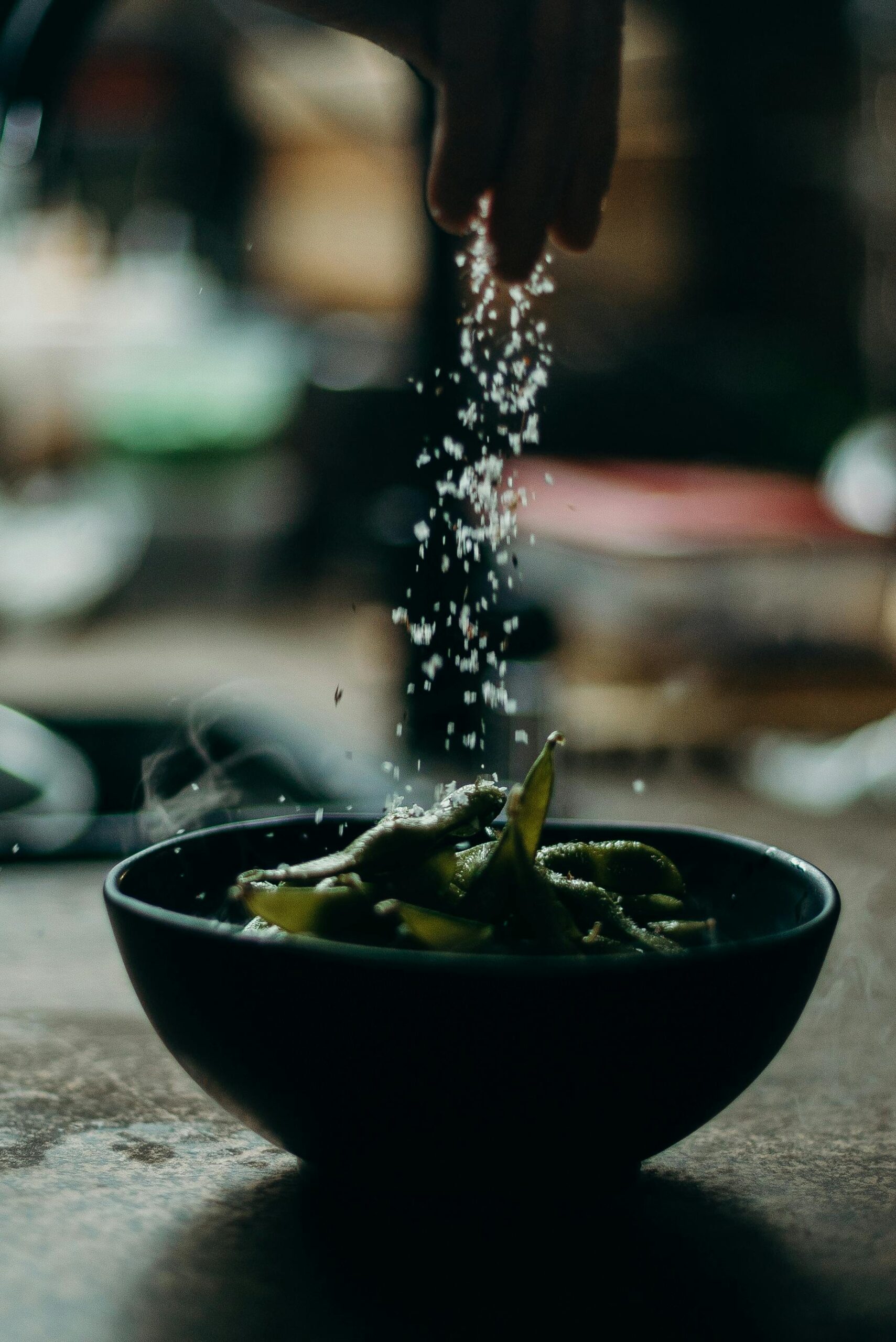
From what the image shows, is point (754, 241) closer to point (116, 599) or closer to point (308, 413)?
point (308, 413)

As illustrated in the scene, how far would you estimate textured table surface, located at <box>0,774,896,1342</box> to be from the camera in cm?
42

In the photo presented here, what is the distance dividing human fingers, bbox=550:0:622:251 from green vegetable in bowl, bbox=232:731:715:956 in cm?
32

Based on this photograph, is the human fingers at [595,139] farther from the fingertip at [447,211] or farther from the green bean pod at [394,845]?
the green bean pod at [394,845]

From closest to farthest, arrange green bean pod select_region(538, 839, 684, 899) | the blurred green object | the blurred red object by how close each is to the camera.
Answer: green bean pod select_region(538, 839, 684, 899) < the blurred red object < the blurred green object

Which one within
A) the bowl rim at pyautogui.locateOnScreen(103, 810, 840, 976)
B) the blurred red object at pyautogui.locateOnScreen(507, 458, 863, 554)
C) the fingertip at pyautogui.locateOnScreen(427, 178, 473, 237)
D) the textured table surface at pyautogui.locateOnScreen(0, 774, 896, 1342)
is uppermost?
the fingertip at pyautogui.locateOnScreen(427, 178, 473, 237)

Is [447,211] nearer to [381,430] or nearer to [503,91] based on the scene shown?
[503,91]

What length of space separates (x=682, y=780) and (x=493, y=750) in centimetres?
28

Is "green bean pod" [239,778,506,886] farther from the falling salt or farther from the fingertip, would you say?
the fingertip

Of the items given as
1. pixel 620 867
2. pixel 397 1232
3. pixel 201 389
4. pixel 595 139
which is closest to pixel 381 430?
pixel 201 389

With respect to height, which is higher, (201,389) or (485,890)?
(201,389)

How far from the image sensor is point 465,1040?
42 cm

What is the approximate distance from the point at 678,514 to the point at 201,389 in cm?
339

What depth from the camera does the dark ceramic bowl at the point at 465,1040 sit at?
42 centimetres

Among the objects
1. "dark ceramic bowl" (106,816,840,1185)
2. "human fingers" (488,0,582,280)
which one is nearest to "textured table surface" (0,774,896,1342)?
"dark ceramic bowl" (106,816,840,1185)
